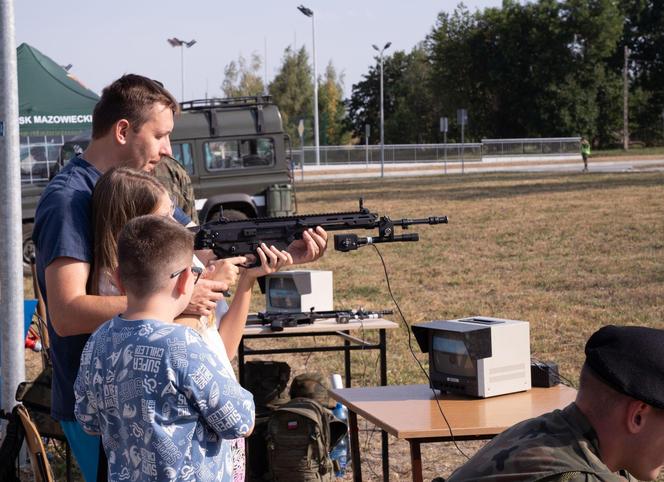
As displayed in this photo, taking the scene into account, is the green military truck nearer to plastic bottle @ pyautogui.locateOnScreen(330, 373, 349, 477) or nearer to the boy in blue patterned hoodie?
plastic bottle @ pyautogui.locateOnScreen(330, 373, 349, 477)

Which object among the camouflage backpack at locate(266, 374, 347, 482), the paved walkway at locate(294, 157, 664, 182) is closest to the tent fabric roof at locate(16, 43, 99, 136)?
the camouflage backpack at locate(266, 374, 347, 482)

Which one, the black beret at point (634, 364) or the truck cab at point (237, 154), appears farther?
the truck cab at point (237, 154)

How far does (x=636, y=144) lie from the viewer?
2933 inches

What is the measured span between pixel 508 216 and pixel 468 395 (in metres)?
18.2

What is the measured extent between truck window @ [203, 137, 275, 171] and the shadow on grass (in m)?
10.2

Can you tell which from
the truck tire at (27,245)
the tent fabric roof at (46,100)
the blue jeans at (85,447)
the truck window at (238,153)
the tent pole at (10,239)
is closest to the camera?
the blue jeans at (85,447)

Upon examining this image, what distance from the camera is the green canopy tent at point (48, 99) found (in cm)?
1538

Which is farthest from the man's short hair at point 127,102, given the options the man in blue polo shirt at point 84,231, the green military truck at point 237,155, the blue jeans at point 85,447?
the green military truck at point 237,155

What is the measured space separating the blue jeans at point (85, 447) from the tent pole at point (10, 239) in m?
Result: 2.50

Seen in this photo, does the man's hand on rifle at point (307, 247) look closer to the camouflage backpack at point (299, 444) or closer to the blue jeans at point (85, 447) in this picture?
the blue jeans at point (85, 447)

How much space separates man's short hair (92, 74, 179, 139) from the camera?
325 cm

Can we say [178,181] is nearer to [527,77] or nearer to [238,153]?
[238,153]

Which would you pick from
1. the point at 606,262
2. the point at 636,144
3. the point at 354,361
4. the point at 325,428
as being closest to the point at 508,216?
the point at 606,262

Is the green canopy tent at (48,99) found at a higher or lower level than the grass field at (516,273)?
higher
